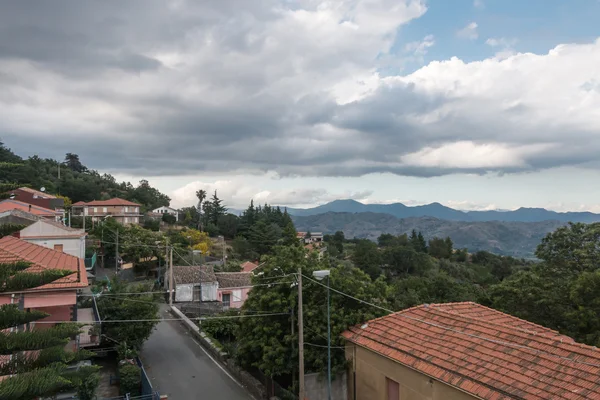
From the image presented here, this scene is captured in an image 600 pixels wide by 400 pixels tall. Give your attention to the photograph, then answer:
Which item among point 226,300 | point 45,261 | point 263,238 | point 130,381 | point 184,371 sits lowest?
point 226,300

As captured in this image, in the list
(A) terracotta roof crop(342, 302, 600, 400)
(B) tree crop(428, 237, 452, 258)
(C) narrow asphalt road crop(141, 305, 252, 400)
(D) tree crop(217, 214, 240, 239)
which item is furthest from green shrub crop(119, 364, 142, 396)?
(B) tree crop(428, 237, 452, 258)

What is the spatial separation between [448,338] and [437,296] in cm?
2239

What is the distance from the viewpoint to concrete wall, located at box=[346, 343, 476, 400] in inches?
438

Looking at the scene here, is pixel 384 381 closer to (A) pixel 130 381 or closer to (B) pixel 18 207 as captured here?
(A) pixel 130 381

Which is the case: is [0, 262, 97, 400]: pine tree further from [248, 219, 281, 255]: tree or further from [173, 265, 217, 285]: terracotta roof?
[248, 219, 281, 255]: tree

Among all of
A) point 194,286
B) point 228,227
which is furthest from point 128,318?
point 228,227

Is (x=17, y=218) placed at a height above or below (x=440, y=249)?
above

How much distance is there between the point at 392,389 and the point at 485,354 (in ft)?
10.2

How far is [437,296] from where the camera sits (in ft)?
111

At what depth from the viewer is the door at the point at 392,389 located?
1270 cm

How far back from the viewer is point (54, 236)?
27703 millimetres

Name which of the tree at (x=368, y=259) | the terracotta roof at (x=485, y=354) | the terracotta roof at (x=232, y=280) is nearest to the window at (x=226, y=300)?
the terracotta roof at (x=232, y=280)

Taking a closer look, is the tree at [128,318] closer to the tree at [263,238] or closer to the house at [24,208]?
the house at [24,208]

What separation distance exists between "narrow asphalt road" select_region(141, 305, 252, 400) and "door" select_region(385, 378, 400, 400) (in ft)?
24.9
